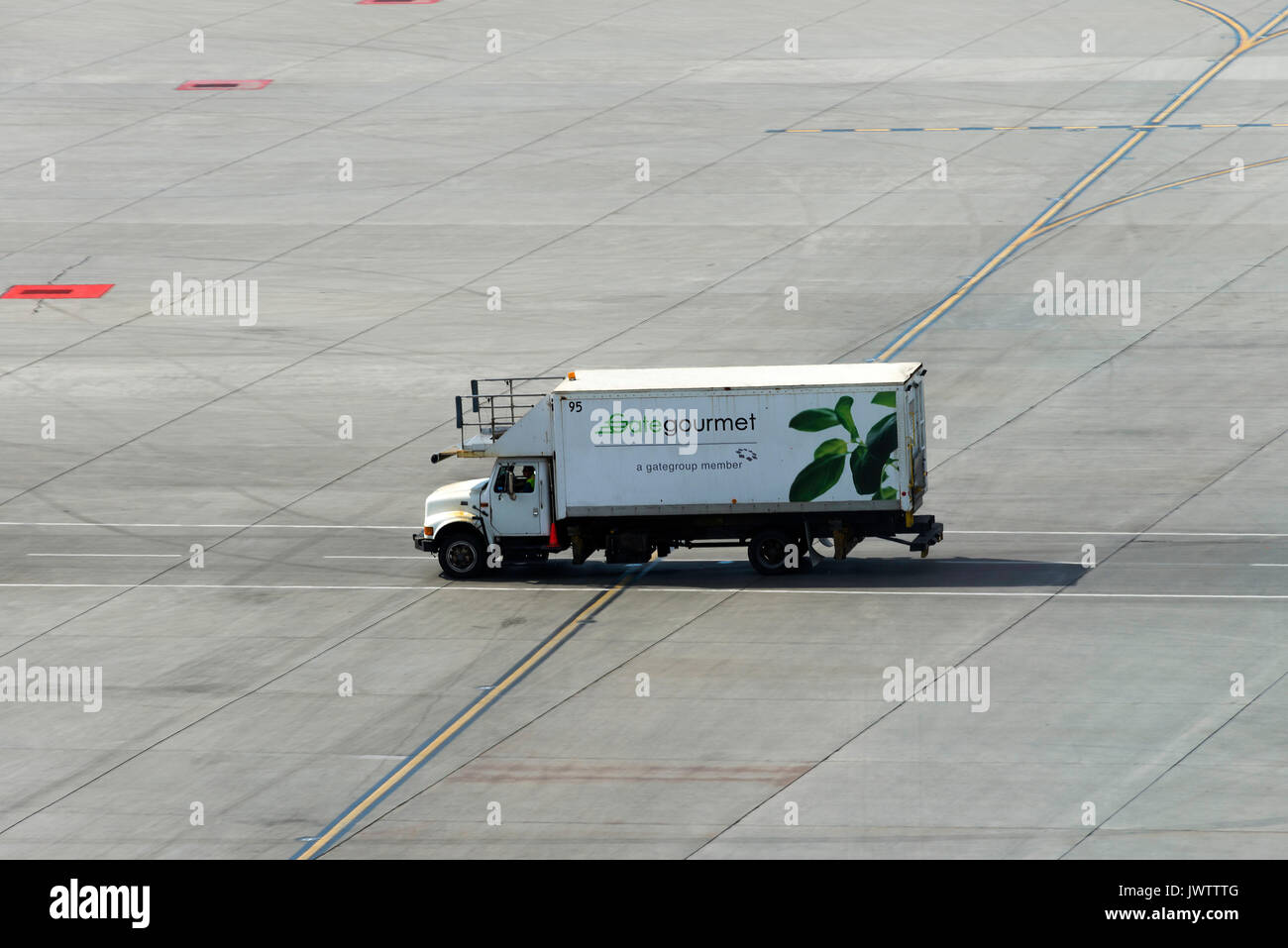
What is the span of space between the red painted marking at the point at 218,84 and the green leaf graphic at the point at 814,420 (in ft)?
163

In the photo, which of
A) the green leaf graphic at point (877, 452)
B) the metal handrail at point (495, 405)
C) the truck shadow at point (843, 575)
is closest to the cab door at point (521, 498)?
the metal handrail at point (495, 405)

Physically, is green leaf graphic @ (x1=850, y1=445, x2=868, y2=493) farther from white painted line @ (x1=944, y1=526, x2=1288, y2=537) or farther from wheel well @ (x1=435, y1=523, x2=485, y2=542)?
wheel well @ (x1=435, y1=523, x2=485, y2=542)

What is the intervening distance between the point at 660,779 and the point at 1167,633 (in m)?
10.6

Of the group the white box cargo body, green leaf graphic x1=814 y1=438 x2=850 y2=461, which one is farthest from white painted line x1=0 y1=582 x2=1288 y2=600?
green leaf graphic x1=814 y1=438 x2=850 y2=461

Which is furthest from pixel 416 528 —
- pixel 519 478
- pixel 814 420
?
pixel 814 420

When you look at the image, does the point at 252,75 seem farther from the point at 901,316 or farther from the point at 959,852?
the point at 959,852

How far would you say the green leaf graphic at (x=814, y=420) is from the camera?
117 feet

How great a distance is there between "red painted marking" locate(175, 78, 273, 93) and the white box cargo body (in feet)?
157

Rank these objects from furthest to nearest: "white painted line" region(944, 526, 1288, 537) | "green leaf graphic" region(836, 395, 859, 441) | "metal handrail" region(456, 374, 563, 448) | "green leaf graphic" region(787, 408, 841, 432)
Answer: "white painted line" region(944, 526, 1288, 537), "metal handrail" region(456, 374, 563, 448), "green leaf graphic" region(787, 408, 841, 432), "green leaf graphic" region(836, 395, 859, 441)

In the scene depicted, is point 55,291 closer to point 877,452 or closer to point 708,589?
point 708,589

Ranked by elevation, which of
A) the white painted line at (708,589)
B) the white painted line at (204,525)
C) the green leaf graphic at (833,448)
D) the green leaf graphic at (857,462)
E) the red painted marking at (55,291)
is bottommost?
the white painted line at (708,589)

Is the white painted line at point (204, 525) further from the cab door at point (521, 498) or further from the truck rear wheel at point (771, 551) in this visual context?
the truck rear wheel at point (771, 551)

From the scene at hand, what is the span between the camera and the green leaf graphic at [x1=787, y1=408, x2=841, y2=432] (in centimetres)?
3581

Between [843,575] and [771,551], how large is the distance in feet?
5.10
